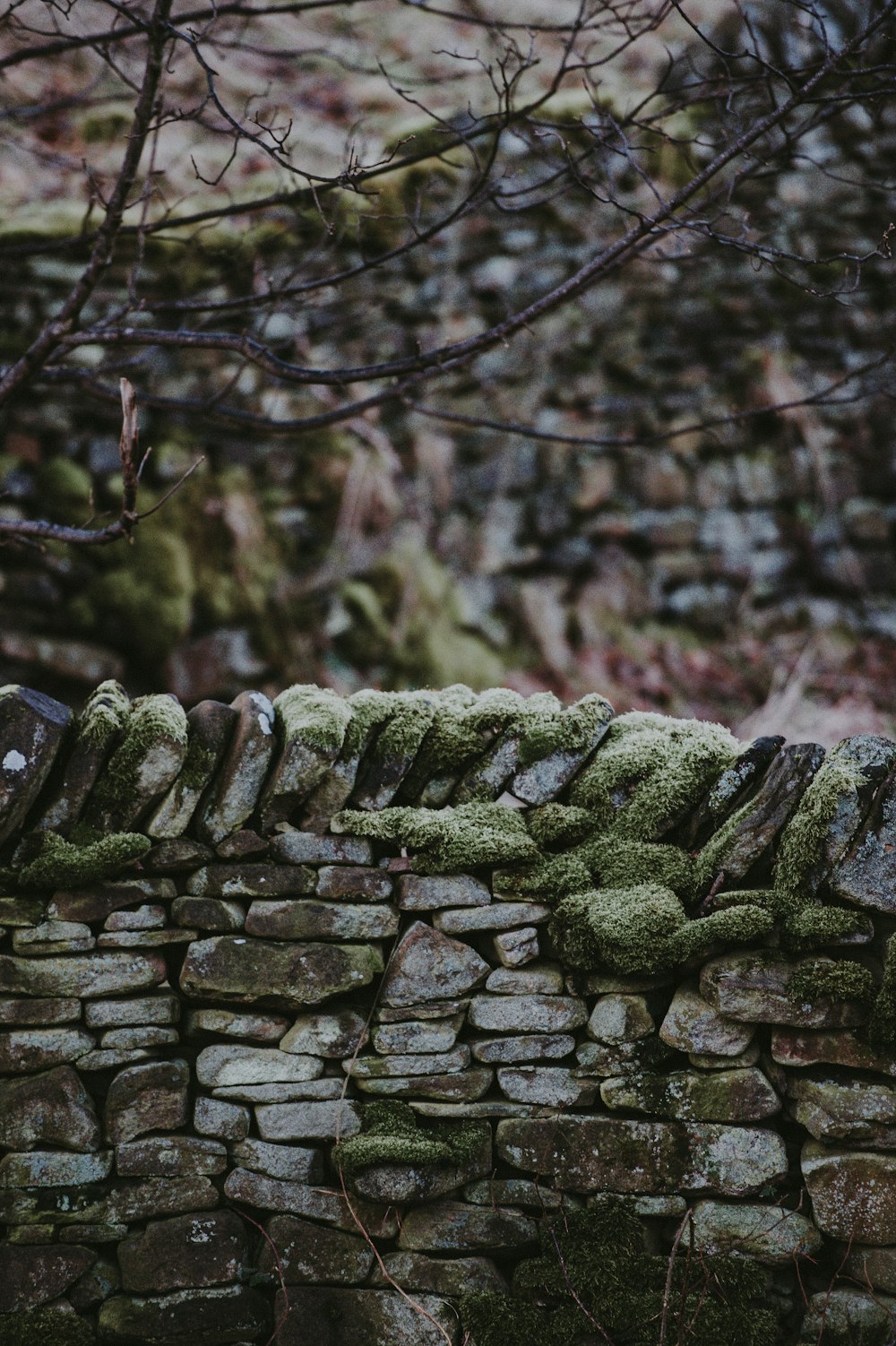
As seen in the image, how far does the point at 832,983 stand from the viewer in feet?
8.19

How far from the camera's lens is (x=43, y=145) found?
20.5 feet

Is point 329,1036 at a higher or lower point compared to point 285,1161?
higher

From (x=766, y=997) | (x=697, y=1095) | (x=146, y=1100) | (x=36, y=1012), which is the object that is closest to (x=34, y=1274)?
(x=146, y=1100)

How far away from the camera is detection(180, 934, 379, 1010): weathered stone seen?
2.65 metres

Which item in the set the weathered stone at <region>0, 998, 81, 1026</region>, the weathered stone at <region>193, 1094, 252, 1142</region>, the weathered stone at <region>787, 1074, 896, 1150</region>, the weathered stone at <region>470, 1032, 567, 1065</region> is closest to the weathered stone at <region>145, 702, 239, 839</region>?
the weathered stone at <region>0, 998, 81, 1026</region>

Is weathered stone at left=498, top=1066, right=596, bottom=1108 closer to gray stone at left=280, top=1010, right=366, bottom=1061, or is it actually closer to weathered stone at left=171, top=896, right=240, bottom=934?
gray stone at left=280, top=1010, right=366, bottom=1061

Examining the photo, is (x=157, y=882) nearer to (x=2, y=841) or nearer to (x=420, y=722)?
(x=2, y=841)

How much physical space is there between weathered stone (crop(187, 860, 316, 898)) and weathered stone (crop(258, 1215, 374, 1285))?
0.85 m

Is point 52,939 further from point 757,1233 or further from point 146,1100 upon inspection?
point 757,1233

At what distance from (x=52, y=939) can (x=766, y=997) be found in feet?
6.13

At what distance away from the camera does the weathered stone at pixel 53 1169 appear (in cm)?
257

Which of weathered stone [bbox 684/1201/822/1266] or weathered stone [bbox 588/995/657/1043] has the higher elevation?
weathered stone [bbox 588/995/657/1043]

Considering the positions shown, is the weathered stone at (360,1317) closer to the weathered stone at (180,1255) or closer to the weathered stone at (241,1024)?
the weathered stone at (180,1255)

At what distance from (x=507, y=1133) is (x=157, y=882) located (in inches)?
45.1
